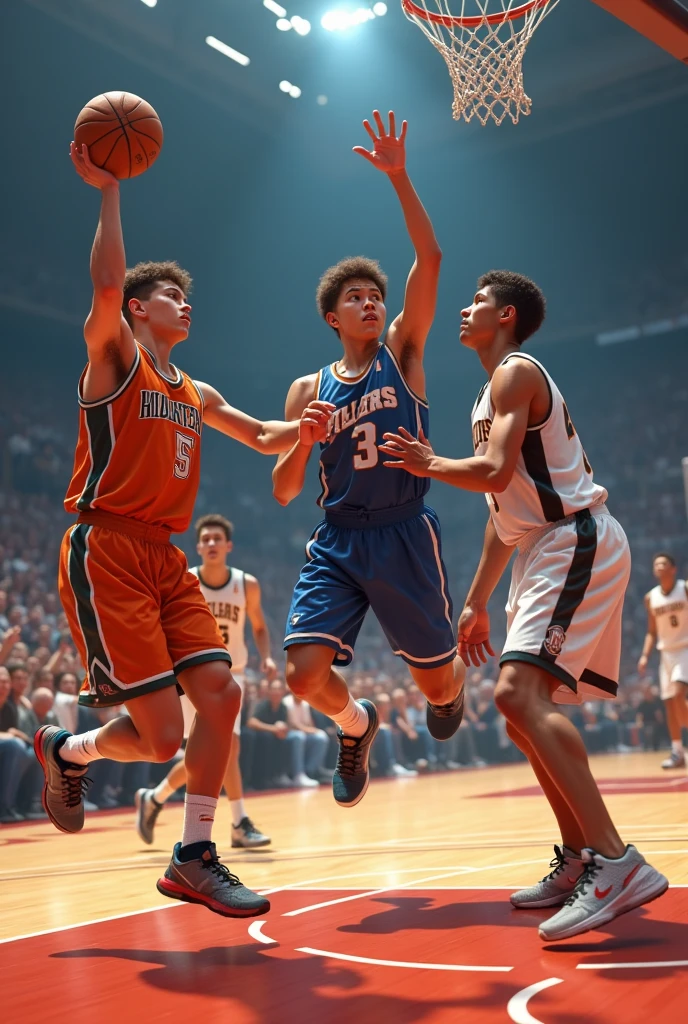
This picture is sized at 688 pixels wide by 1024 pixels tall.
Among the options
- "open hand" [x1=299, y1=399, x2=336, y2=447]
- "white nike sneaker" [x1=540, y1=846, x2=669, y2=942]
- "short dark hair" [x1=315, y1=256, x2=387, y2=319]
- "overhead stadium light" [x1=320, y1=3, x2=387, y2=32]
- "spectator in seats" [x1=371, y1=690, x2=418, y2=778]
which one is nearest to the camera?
"white nike sneaker" [x1=540, y1=846, x2=669, y2=942]

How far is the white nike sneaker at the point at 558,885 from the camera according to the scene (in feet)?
12.0

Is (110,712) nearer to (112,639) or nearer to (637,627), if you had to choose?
(112,639)

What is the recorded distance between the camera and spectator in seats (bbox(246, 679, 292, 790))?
12086mm

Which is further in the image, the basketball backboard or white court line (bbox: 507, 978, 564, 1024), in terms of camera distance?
the basketball backboard

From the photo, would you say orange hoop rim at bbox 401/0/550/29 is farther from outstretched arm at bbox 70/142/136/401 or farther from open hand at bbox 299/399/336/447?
open hand at bbox 299/399/336/447

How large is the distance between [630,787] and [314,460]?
53.9 feet

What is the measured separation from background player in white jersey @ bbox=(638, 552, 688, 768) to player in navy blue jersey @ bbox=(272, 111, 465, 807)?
6243 mm

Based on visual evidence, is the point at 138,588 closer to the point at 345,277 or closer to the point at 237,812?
the point at 345,277

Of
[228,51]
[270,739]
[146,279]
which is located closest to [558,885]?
[146,279]

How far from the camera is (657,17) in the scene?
4.35 meters

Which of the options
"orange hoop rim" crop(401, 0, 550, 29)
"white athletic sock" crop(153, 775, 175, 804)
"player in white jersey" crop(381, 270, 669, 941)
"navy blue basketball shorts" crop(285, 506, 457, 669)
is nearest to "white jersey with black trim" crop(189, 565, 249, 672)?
"white athletic sock" crop(153, 775, 175, 804)

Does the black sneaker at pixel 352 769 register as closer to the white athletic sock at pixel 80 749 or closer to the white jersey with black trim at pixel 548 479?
the white athletic sock at pixel 80 749

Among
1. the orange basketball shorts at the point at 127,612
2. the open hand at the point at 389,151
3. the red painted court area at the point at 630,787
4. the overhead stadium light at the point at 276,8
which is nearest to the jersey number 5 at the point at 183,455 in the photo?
the orange basketball shorts at the point at 127,612

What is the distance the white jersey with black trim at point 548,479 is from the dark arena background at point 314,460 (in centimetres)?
141
